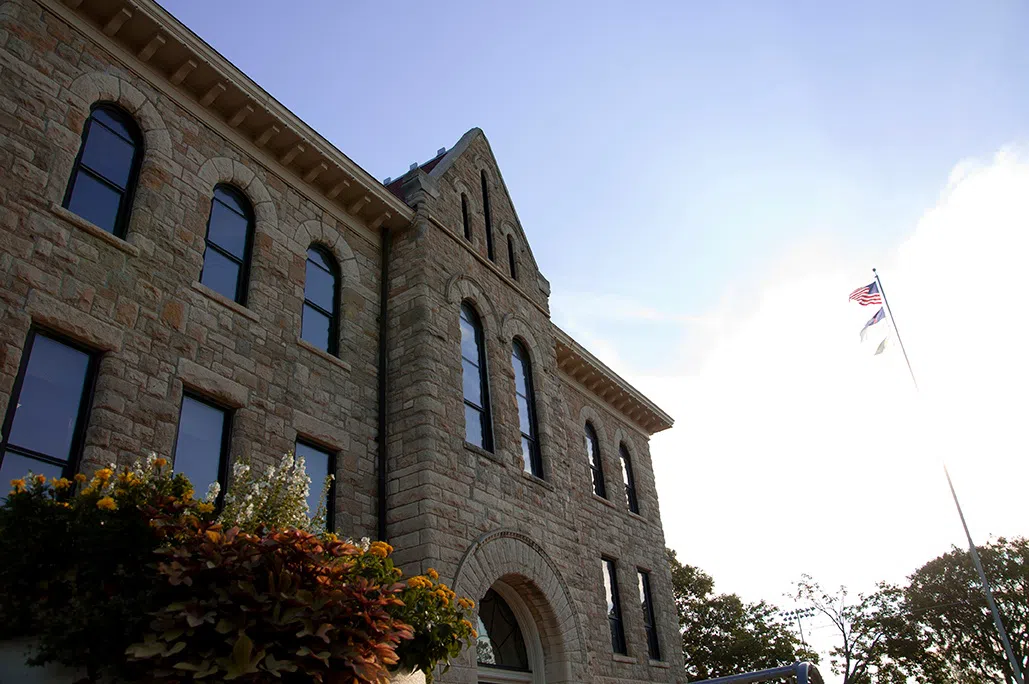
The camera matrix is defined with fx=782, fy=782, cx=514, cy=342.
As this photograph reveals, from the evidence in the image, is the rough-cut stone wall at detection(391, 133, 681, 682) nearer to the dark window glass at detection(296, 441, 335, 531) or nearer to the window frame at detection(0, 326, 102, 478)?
the dark window glass at detection(296, 441, 335, 531)

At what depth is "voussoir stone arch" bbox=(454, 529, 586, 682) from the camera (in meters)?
11.9

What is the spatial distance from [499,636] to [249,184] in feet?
26.7

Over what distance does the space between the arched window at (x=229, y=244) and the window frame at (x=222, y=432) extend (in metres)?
1.60

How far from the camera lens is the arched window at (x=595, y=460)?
18672 mm

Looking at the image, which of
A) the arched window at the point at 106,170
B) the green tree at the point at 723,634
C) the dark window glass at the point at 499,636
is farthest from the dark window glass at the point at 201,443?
the green tree at the point at 723,634

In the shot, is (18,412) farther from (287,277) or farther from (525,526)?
(525,526)

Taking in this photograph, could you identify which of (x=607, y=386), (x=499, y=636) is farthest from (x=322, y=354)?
(x=607, y=386)

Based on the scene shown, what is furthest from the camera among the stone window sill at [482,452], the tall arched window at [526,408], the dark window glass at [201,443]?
the tall arched window at [526,408]

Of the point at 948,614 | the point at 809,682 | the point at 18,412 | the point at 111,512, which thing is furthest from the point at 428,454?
the point at 948,614

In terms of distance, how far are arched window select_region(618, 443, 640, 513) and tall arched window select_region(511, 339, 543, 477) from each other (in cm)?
569

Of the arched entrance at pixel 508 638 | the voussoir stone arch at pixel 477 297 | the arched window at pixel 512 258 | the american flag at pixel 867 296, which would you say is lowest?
the arched entrance at pixel 508 638

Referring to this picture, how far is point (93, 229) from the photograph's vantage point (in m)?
8.99

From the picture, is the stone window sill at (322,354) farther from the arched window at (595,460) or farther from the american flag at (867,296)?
the american flag at (867,296)

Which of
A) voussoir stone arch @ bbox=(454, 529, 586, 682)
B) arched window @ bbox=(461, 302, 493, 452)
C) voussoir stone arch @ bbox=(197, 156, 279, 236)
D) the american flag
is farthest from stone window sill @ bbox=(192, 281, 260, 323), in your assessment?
the american flag
